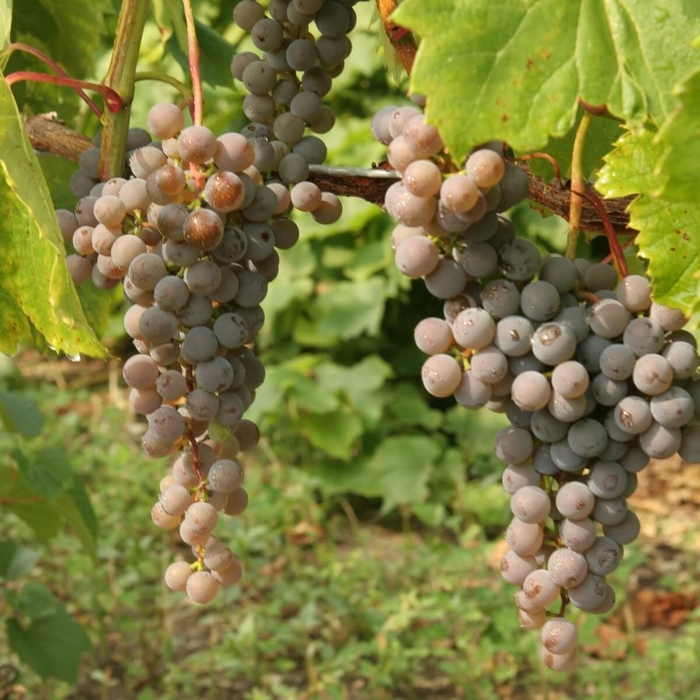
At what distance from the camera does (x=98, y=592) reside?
1967 mm

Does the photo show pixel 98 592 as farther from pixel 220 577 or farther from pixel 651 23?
pixel 651 23

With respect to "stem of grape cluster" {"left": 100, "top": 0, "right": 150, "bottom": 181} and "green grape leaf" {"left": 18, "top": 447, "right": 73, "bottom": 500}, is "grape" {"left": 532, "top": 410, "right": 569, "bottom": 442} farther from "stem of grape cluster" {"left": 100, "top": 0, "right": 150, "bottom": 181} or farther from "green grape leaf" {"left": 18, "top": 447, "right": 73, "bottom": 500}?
"green grape leaf" {"left": 18, "top": 447, "right": 73, "bottom": 500}

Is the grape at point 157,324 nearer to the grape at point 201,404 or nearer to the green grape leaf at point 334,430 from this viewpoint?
the grape at point 201,404

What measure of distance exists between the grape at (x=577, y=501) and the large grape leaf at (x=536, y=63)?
0.18 m

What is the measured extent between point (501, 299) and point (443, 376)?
48 mm

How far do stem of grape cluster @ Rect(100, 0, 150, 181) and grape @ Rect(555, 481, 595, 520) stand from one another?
1.10 ft

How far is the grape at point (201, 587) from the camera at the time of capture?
55cm

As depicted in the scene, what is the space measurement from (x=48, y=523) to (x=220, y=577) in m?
0.84

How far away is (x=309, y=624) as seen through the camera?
177 centimetres

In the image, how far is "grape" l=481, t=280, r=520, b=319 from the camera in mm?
484

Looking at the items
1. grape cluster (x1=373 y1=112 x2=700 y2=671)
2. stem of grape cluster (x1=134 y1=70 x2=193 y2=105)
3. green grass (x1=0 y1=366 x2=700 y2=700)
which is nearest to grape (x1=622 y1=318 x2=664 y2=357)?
grape cluster (x1=373 y1=112 x2=700 y2=671)

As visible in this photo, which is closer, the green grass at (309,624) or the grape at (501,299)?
the grape at (501,299)

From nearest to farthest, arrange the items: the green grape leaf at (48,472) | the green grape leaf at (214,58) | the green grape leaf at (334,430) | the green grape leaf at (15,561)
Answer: the green grape leaf at (214,58) → the green grape leaf at (48,472) → the green grape leaf at (15,561) → the green grape leaf at (334,430)

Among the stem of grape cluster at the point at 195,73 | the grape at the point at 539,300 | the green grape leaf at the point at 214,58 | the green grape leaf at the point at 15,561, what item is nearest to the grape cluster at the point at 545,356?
the grape at the point at 539,300
